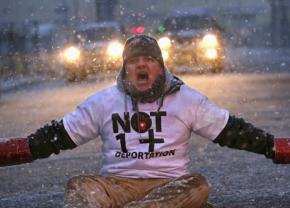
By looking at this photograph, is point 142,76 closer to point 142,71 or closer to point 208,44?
point 142,71

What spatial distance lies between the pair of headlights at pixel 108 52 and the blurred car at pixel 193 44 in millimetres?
1277

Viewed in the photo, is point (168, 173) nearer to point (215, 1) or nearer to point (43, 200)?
point (43, 200)

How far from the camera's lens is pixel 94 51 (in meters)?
26.3

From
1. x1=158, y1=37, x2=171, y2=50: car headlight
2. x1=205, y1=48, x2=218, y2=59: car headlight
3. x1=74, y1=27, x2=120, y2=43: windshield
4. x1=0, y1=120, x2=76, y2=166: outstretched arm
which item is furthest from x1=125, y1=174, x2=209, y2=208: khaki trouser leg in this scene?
x1=74, y1=27, x2=120, y2=43: windshield

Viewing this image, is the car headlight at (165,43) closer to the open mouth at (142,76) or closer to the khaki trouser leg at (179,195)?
the open mouth at (142,76)

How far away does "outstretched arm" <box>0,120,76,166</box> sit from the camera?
4.99 meters

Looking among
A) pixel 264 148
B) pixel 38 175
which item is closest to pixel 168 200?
pixel 264 148

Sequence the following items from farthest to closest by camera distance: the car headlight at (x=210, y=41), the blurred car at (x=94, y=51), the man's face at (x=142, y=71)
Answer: the blurred car at (x=94, y=51) → the car headlight at (x=210, y=41) → the man's face at (x=142, y=71)

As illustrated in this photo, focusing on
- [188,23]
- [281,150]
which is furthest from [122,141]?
[188,23]

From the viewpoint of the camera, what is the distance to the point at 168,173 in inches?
193

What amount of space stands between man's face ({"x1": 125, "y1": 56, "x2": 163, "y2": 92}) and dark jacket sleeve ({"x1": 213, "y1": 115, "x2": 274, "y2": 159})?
1.62ft

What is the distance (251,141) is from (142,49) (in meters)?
0.79

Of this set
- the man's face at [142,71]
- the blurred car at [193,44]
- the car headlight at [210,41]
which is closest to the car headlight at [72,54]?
the blurred car at [193,44]

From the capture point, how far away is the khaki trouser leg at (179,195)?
454cm
